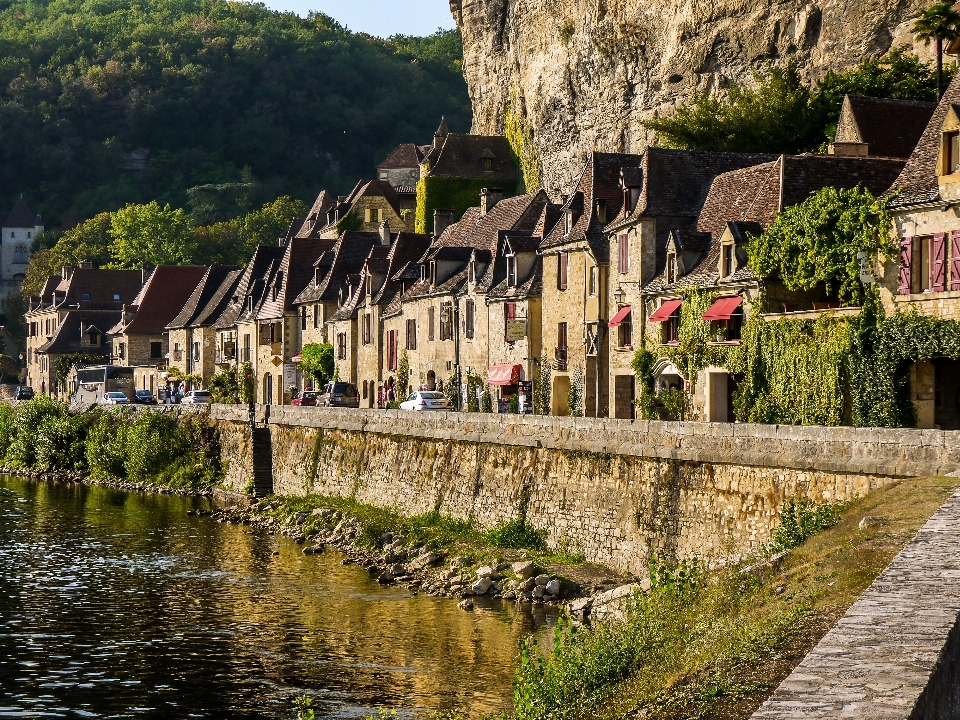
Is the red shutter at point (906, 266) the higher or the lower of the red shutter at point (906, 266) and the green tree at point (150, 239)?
the lower

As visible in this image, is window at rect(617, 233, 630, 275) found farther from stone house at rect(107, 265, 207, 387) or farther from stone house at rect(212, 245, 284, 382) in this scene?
stone house at rect(107, 265, 207, 387)

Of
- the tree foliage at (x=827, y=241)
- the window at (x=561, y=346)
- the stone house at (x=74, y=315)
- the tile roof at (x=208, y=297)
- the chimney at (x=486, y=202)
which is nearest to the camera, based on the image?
the tree foliage at (x=827, y=241)

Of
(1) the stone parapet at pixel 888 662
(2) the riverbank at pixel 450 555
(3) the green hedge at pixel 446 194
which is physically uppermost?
(3) the green hedge at pixel 446 194

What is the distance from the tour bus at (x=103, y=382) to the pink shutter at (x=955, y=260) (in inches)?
2561

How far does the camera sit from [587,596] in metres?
28.0

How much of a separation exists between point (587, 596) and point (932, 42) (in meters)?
37.8

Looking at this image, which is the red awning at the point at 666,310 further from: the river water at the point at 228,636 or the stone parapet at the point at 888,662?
the stone parapet at the point at 888,662

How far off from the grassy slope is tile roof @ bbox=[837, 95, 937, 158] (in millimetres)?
24344

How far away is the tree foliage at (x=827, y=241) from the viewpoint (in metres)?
33.7

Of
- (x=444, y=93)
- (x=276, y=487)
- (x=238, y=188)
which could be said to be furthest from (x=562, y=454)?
(x=444, y=93)

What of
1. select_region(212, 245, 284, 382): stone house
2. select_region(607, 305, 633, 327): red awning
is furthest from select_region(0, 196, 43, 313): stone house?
select_region(607, 305, 633, 327): red awning

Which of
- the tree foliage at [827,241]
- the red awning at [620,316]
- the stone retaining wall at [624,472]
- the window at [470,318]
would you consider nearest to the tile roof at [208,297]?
the window at [470,318]

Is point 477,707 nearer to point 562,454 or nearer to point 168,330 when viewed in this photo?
point 562,454

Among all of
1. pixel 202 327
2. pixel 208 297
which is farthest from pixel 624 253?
pixel 208 297
